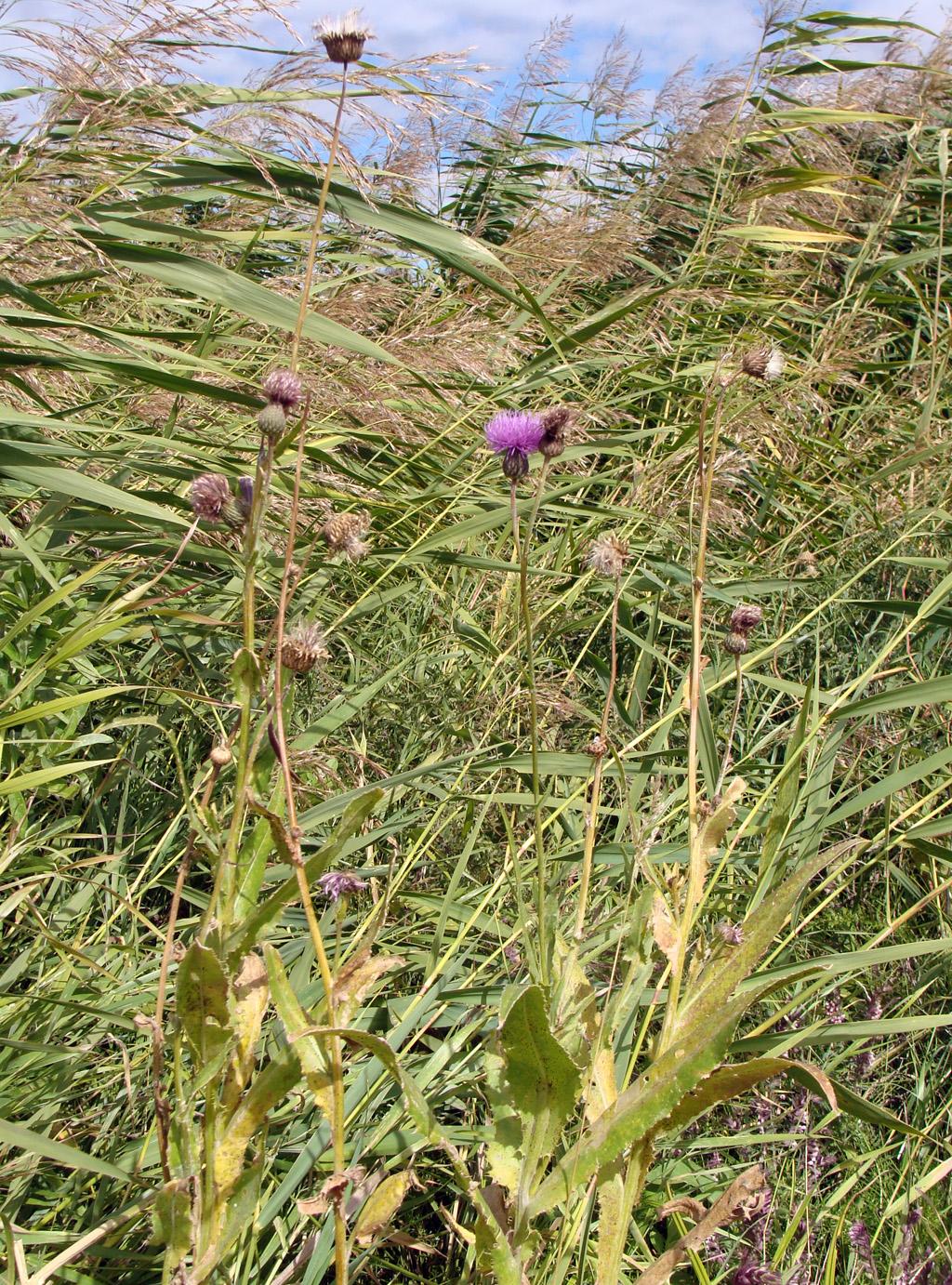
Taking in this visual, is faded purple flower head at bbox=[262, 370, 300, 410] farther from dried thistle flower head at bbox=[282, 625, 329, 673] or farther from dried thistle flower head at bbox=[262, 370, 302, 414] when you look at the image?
dried thistle flower head at bbox=[282, 625, 329, 673]

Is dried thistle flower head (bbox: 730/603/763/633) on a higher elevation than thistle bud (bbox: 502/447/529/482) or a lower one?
lower

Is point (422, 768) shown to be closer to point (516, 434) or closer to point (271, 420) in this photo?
point (516, 434)

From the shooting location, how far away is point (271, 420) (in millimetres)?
956

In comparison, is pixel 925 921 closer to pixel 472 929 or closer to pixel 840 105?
pixel 472 929

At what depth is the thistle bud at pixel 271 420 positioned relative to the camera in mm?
954

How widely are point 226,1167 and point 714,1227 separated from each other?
16.1 inches

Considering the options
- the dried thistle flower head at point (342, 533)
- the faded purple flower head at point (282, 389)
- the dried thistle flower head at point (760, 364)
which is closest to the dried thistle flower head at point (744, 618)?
the dried thistle flower head at point (760, 364)

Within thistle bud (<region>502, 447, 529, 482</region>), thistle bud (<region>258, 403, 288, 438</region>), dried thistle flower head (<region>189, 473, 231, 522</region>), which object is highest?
thistle bud (<region>258, 403, 288, 438</region>)

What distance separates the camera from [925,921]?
1.80 meters

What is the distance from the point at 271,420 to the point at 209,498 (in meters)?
0.16

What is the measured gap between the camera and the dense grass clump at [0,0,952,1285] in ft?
3.04

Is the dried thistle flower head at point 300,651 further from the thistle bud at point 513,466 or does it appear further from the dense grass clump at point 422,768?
the thistle bud at point 513,466

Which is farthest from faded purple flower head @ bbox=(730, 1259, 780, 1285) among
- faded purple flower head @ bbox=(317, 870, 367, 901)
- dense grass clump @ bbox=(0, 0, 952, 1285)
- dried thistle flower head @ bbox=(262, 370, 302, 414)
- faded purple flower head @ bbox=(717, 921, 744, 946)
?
dried thistle flower head @ bbox=(262, 370, 302, 414)

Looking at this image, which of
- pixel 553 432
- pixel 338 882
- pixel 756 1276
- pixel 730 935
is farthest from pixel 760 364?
pixel 756 1276
